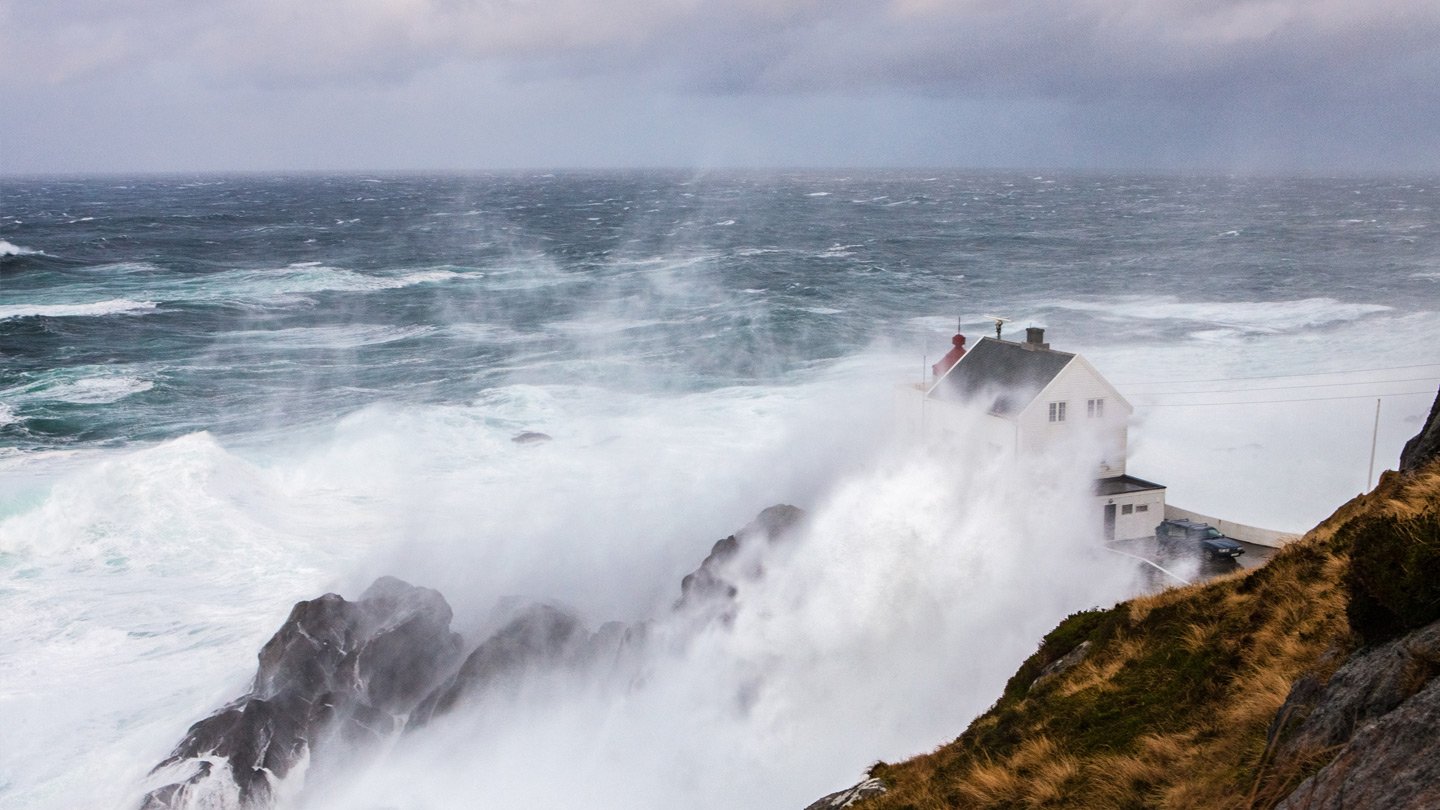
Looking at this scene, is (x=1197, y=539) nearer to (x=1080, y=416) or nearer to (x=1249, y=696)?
(x=1080, y=416)

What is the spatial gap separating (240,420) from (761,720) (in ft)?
107

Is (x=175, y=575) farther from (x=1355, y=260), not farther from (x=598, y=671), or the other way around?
(x=1355, y=260)

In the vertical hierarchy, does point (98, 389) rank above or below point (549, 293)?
below

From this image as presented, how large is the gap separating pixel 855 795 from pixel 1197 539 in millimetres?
16791

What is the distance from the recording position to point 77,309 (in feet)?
234

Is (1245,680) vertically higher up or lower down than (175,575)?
higher up

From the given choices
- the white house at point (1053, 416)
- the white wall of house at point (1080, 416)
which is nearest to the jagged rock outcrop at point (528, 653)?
the white house at point (1053, 416)

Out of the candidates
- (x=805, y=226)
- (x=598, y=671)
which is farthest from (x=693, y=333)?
(x=805, y=226)

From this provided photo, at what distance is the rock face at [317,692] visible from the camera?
20938 millimetres

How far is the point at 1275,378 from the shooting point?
1950 inches

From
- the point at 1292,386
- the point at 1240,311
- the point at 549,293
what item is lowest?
the point at 1292,386

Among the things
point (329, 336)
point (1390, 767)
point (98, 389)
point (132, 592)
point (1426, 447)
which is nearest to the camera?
point (1390, 767)

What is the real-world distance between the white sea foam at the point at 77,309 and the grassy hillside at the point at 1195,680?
7081 cm

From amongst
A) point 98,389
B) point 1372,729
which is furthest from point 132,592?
point 1372,729
